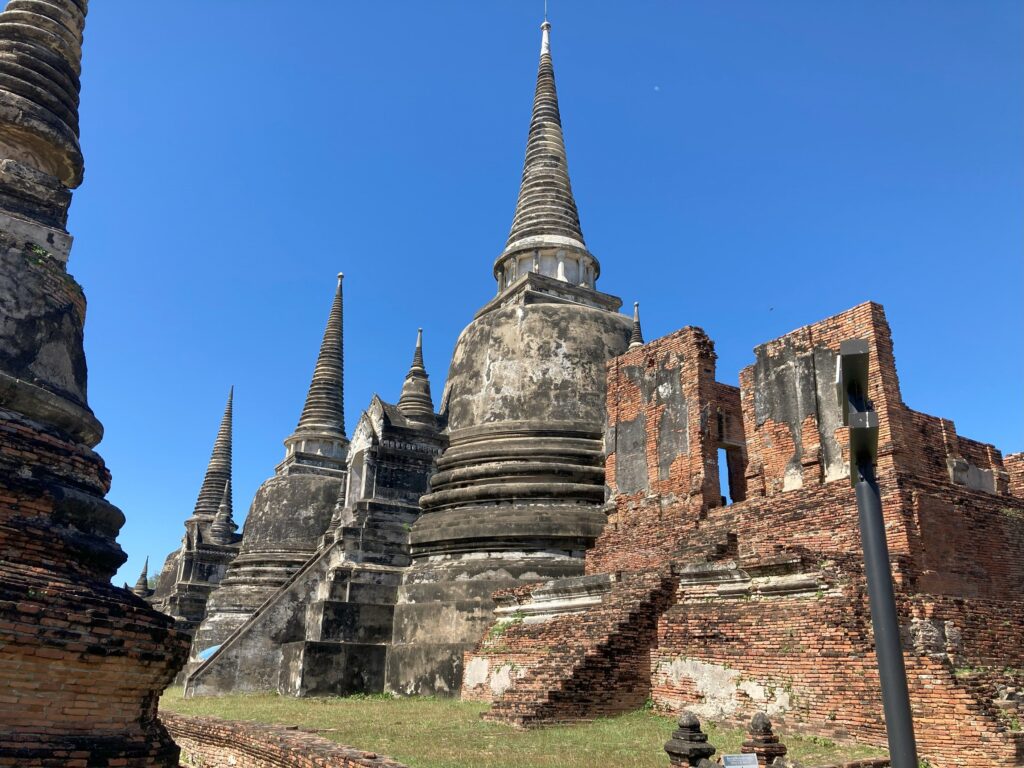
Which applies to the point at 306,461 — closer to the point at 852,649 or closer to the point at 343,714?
the point at 343,714

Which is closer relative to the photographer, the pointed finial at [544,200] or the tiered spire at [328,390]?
the pointed finial at [544,200]

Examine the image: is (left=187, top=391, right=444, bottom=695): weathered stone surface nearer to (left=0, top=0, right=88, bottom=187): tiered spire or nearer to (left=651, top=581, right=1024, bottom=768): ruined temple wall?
(left=651, top=581, right=1024, bottom=768): ruined temple wall

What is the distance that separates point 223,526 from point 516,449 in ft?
69.6

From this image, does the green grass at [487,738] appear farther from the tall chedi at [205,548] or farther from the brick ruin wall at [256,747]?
the tall chedi at [205,548]

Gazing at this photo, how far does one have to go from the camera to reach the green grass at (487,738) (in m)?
7.96

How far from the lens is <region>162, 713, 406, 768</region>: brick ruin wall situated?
283 inches

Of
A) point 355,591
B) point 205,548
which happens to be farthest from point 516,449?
point 205,548

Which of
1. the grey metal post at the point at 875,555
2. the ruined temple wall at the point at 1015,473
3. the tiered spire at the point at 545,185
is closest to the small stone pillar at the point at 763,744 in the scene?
the grey metal post at the point at 875,555

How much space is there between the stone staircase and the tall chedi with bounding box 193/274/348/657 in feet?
20.3

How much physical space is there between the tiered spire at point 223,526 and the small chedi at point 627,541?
29.0 ft

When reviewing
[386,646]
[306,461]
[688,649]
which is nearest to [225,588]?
[306,461]

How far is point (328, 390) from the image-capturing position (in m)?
30.2

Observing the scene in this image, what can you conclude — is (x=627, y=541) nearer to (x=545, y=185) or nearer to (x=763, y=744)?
(x=763, y=744)

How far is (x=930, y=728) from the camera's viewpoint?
8.25 metres
